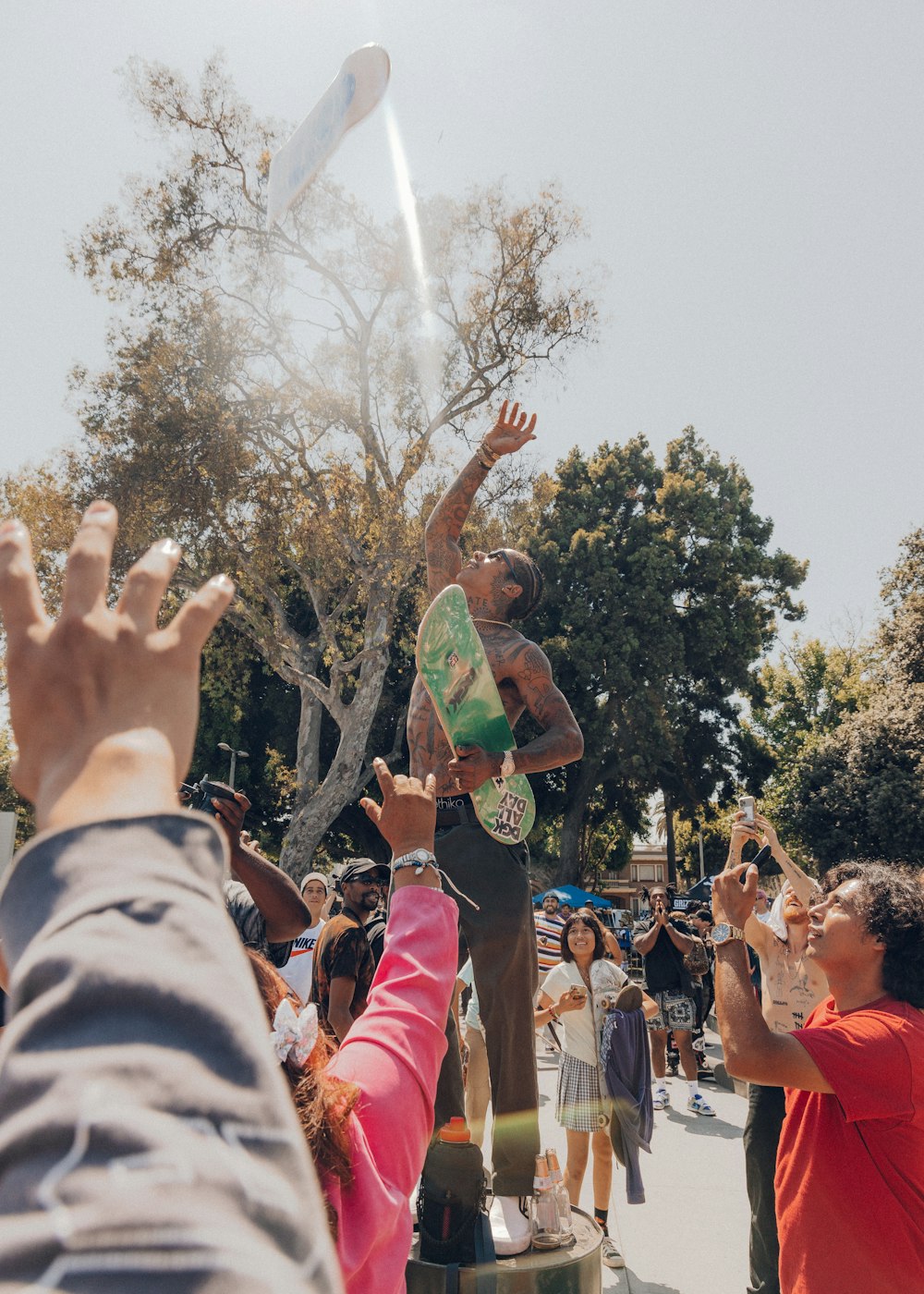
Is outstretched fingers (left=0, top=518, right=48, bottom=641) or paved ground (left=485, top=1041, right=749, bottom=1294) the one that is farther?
paved ground (left=485, top=1041, right=749, bottom=1294)

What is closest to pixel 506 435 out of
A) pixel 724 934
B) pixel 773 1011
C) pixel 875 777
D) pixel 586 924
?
pixel 724 934

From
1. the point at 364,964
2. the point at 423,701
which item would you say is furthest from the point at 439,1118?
the point at 364,964

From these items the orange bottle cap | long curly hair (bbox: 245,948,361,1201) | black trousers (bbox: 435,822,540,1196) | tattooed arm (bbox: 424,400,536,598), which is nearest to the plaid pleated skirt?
black trousers (bbox: 435,822,540,1196)

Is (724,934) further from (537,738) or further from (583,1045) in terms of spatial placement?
(583,1045)

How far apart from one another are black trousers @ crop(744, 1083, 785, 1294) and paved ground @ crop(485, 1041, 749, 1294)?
0.72 m

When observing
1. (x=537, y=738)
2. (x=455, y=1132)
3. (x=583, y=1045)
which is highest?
(x=537, y=738)

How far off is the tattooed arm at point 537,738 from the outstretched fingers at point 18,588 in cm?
242

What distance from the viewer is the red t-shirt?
7.46 ft

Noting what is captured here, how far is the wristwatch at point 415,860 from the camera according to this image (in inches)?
59.1

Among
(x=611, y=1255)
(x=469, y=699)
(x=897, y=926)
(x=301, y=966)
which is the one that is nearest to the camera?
(x=897, y=926)

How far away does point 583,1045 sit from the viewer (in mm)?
6113

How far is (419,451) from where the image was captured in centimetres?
1819

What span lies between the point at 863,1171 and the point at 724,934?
0.69 meters

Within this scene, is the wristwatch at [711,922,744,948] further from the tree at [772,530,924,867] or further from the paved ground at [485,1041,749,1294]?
the tree at [772,530,924,867]
